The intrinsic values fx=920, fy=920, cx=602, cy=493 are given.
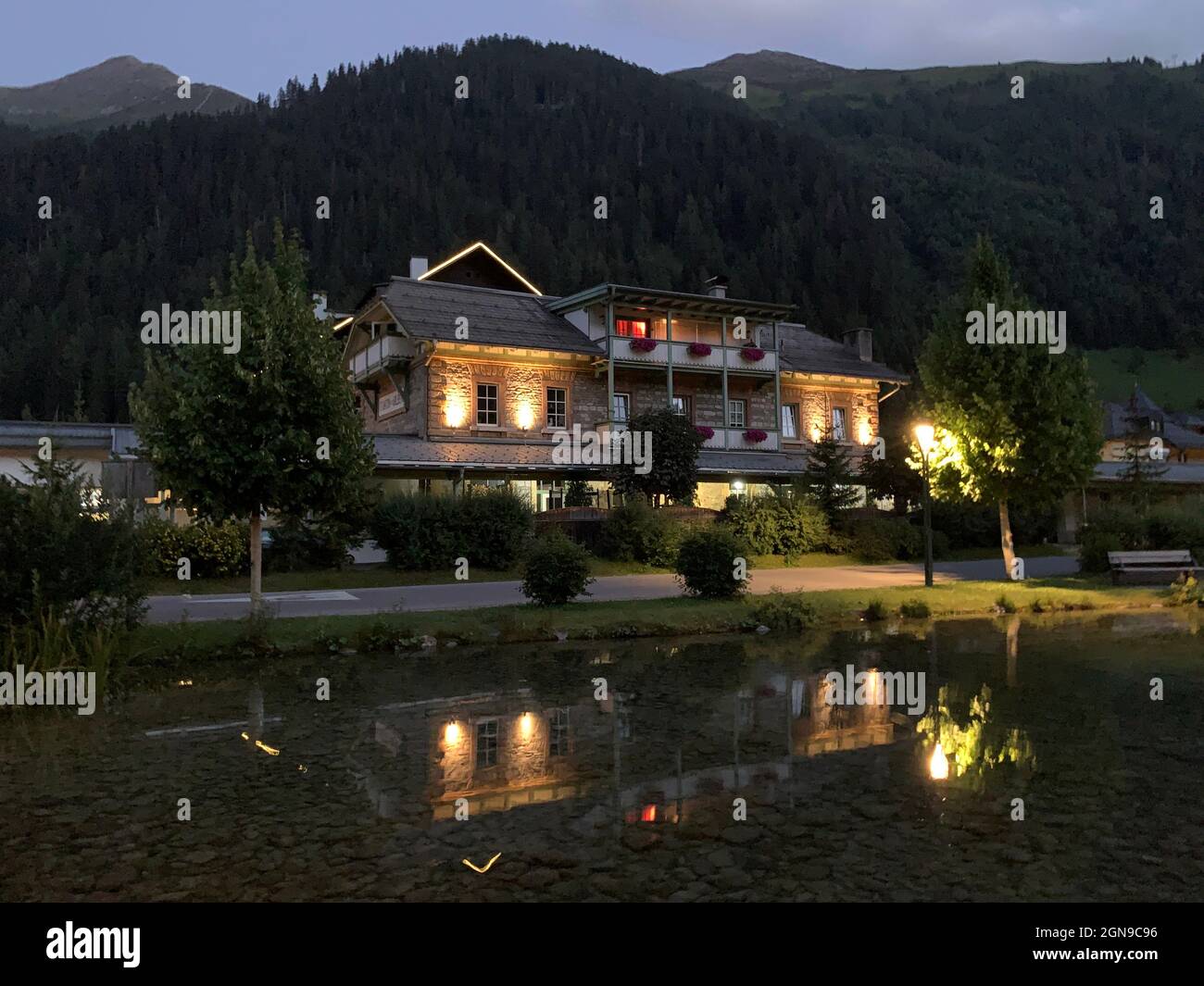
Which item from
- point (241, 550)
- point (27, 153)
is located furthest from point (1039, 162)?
point (241, 550)

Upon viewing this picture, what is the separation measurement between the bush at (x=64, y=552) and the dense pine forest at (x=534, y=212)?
232ft

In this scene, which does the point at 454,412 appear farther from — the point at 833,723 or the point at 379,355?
the point at 833,723

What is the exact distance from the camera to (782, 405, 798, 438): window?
1650 inches

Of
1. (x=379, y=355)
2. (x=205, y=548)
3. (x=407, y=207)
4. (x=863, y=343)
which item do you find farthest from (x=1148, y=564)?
(x=407, y=207)

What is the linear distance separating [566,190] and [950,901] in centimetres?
12707

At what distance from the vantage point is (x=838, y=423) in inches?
1697

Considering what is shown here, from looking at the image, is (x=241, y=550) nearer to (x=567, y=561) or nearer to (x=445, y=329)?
(x=567, y=561)

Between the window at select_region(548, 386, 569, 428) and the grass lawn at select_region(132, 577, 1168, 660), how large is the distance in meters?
17.4

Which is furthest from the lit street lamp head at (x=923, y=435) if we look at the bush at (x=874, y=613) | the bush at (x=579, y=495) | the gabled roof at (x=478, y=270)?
the gabled roof at (x=478, y=270)

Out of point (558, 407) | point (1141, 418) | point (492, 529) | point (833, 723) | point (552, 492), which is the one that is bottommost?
point (833, 723)

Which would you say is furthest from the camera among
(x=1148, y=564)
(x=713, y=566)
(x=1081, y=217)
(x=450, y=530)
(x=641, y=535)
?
(x=1081, y=217)

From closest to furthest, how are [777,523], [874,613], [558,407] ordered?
[874,613], [777,523], [558,407]

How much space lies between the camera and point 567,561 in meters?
18.4

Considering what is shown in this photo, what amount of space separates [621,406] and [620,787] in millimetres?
31401
